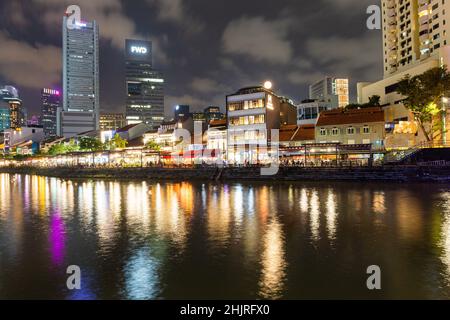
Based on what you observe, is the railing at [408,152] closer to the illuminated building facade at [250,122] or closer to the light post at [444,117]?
the light post at [444,117]

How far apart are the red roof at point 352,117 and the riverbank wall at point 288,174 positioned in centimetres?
1780

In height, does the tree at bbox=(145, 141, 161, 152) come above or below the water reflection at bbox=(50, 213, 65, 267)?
above

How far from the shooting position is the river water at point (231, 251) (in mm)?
12445

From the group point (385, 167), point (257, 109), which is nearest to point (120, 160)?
point (257, 109)

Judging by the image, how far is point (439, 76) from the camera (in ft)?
197

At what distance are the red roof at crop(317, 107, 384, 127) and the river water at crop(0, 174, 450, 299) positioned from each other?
135 ft

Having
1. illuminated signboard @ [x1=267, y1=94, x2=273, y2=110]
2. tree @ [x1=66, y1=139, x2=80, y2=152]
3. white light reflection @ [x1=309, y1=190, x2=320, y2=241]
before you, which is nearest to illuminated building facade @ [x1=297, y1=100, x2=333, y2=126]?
illuminated signboard @ [x1=267, y1=94, x2=273, y2=110]

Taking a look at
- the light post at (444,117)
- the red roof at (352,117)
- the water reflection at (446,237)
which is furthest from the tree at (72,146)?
the water reflection at (446,237)

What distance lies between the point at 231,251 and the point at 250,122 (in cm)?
6638

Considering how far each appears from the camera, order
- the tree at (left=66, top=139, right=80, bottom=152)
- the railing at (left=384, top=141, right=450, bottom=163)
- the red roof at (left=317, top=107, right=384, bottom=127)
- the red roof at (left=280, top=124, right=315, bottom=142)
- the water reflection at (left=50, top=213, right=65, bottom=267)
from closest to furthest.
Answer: the water reflection at (left=50, top=213, right=65, bottom=267)
the railing at (left=384, top=141, right=450, bottom=163)
the red roof at (left=317, top=107, right=384, bottom=127)
the red roof at (left=280, top=124, right=315, bottom=142)
the tree at (left=66, top=139, right=80, bottom=152)

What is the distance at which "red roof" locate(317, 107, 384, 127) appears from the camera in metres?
69.1

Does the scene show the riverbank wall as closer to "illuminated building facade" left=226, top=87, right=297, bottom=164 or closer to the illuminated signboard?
"illuminated building facade" left=226, top=87, right=297, bottom=164

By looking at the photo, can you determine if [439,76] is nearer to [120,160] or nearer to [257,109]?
[257,109]
